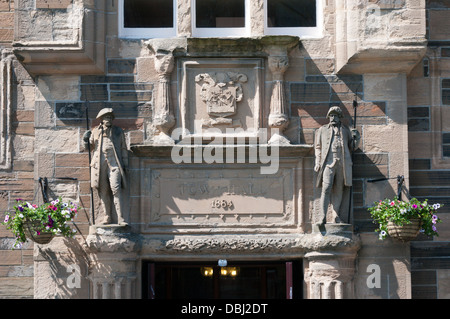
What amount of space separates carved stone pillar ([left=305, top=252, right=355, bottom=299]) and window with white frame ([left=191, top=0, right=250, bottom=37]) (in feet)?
7.95

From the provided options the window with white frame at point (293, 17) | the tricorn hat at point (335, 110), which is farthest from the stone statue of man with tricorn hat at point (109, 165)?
the tricorn hat at point (335, 110)

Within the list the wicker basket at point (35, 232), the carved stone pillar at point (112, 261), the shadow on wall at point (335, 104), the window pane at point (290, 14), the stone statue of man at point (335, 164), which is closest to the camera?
the wicker basket at point (35, 232)

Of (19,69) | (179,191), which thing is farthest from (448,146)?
(19,69)

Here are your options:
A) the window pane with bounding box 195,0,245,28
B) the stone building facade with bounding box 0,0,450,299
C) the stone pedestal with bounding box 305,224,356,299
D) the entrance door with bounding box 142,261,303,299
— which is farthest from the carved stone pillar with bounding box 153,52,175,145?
the stone pedestal with bounding box 305,224,356,299

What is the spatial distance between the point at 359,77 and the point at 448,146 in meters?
1.15

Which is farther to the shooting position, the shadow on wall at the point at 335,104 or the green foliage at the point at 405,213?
the shadow on wall at the point at 335,104

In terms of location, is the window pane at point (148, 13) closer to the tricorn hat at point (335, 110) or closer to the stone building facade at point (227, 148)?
the stone building facade at point (227, 148)

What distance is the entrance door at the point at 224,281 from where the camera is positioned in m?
11.2

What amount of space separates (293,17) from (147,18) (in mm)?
1490

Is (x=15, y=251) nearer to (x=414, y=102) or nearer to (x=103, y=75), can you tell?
(x=103, y=75)

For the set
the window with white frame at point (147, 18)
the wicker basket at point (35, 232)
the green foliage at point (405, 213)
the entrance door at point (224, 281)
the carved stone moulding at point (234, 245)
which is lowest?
the entrance door at point (224, 281)

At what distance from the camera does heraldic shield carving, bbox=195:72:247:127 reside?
1089 cm

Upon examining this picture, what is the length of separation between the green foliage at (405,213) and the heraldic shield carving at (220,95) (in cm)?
169

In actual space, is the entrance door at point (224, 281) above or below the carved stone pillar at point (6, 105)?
below
